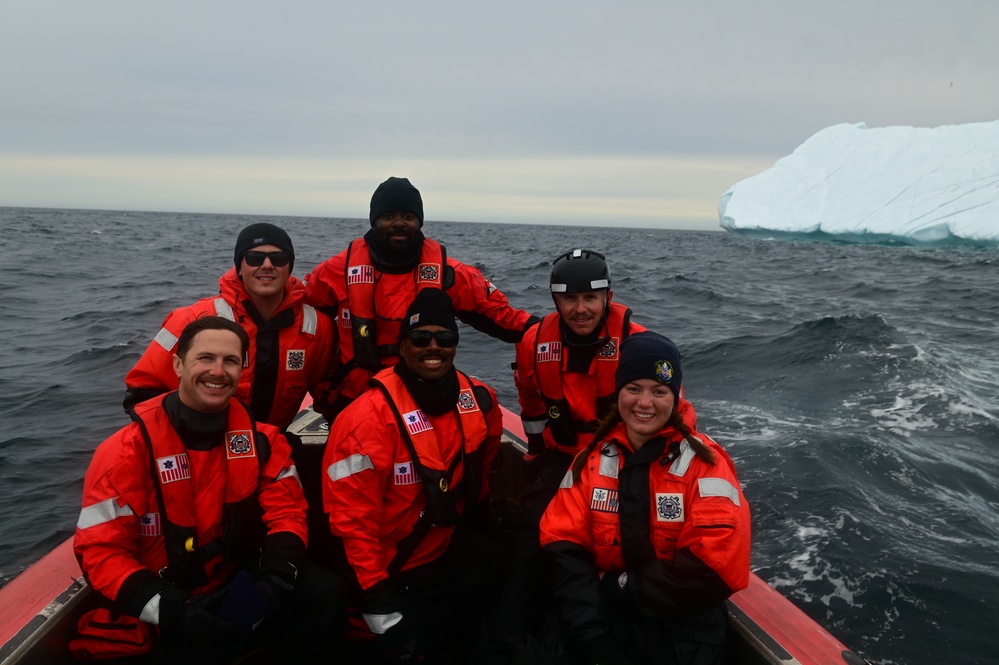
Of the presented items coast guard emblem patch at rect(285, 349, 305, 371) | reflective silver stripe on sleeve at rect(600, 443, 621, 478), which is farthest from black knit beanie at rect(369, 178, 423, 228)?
reflective silver stripe on sleeve at rect(600, 443, 621, 478)

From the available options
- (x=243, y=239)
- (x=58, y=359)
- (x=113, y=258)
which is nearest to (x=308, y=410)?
(x=243, y=239)

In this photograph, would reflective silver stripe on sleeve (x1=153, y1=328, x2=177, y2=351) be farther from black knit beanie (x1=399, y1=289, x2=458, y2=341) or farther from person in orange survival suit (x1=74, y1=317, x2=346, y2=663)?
black knit beanie (x1=399, y1=289, x2=458, y2=341)

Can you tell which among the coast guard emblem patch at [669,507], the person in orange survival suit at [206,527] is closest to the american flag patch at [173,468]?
the person in orange survival suit at [206,527]

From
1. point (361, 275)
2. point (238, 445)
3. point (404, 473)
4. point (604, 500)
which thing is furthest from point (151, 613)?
point (361, 275)

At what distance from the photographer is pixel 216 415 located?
260 centimetres

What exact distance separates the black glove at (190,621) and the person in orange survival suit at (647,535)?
124cm

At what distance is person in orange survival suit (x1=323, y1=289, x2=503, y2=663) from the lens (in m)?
2.60

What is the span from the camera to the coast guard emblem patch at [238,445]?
8.74 feet

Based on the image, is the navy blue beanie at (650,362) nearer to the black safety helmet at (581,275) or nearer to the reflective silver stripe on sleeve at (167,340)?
the black safety helmet at (581,275)

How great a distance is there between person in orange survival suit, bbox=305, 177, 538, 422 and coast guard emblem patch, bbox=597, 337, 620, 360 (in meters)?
1.03

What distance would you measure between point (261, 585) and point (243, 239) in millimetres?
1776

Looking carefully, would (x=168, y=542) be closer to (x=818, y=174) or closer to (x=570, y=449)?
(x=570, y=449)

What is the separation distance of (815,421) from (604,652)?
601 cm

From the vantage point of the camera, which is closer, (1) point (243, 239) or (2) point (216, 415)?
(2) point (216, 415)
